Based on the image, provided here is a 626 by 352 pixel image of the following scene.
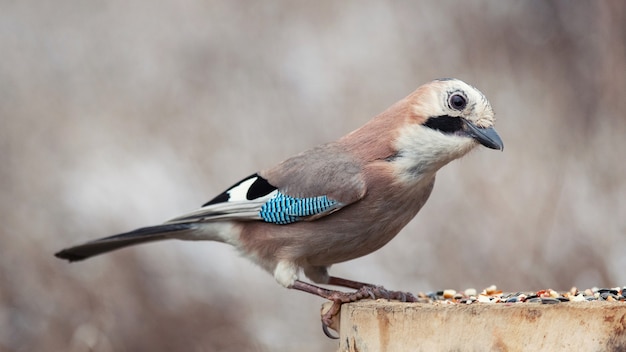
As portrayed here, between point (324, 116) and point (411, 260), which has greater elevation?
point (324, 116)

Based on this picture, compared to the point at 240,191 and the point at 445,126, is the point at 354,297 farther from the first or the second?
the point at 240,191

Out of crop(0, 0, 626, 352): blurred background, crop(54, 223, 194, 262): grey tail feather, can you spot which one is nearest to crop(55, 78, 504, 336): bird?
crop(54, 223, 194, 262): grey tail feather

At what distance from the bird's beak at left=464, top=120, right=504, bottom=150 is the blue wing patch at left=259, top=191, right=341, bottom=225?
27.0 inches

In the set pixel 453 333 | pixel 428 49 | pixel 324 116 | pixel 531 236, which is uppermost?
pixel 428 49

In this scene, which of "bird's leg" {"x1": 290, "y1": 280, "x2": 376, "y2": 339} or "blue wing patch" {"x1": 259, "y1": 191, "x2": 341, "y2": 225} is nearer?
"bird's leg" {"x1": 290, "y1": 280, "x2": 376, "y2": 339}

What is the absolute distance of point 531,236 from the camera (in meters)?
7.42

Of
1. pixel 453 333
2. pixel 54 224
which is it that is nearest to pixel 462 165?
pixel 54 224

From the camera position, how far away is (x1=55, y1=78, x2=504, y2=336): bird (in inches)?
155

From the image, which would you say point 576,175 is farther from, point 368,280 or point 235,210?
point 235,210

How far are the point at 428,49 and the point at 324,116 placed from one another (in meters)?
1.08

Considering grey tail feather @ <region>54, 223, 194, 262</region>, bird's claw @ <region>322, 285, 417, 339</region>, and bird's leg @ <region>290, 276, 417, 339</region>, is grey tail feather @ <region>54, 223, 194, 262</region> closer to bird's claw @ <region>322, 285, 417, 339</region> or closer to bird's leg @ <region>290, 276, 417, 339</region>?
bird's leg @ <region>290, 276, 417, 339</region>

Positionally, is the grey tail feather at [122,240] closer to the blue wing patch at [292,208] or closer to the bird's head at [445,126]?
the blue wing patch at [292,208]

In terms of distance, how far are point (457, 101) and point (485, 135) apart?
195 mm

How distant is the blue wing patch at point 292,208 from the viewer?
4.20 metres
